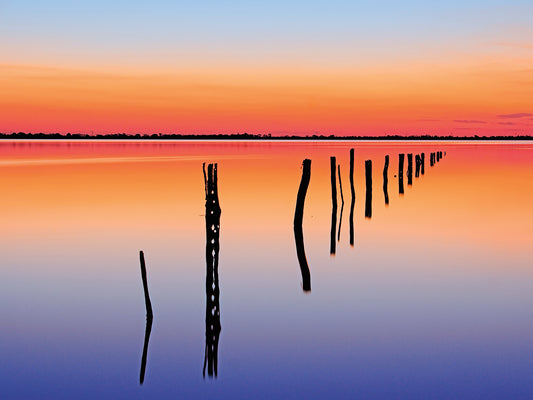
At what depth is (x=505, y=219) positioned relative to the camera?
22219mm

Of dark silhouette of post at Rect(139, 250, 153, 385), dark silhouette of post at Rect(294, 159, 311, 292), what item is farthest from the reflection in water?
dark silhouette of post at Rect(294, 159, 311, 292)

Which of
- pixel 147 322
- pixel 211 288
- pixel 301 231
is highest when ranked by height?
pixel 301 231

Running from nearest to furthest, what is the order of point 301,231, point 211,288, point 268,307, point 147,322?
point 211,288, point 147,322, point 268,307, point 301,231

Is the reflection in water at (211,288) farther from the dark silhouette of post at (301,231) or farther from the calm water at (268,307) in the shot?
the dark silhouette of post at (301,231)

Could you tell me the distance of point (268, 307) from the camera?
10320 millimetres

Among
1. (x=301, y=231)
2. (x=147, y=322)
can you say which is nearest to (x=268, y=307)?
(x=147, y=322)

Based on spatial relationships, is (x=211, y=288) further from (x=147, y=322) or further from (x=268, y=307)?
(x=268, y=307)

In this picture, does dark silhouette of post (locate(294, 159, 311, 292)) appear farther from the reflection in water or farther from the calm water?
the reflection in water

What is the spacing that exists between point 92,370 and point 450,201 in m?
22.5

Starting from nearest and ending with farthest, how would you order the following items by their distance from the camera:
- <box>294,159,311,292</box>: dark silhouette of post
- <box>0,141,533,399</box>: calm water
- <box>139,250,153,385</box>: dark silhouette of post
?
<box>0,141,533,399</box>: calm water < <box>139,250,153,385</box>: dark silhouette of post < <box>294,159,311,292</box>: dark silhouette of post

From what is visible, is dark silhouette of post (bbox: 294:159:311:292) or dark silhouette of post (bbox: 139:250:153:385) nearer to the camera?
dark silhouette of post (bbox: 139:250:153:385)

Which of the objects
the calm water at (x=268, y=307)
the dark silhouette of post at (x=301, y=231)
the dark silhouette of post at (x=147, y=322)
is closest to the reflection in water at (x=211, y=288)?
the calm water at (x=268, y=307)

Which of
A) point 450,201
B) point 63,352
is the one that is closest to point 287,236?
point 63,352

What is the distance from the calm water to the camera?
24.2 feet
